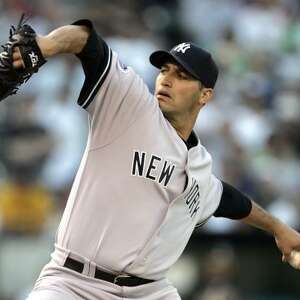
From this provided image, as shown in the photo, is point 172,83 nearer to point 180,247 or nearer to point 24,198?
point 180,247

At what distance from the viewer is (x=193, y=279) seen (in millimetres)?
8664

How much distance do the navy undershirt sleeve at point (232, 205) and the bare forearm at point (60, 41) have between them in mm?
1780

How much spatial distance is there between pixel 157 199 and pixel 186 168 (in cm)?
27

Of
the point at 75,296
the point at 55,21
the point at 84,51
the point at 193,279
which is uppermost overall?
the point at 84,51

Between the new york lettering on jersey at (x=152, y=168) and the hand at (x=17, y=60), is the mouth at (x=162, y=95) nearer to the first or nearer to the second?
the new york lettering on jersey at (x=152, y=168)

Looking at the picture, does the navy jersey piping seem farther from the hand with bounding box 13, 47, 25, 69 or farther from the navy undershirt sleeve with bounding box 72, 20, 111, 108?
the hand with bounding box 13, 47, 25, 69

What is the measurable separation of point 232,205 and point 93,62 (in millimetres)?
1596

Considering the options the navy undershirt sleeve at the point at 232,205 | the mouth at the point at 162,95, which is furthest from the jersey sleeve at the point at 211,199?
the mouth at the point at 162,95

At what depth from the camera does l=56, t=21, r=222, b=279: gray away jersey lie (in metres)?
4.81

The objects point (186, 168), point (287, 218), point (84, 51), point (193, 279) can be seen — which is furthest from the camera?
point (287, 218)

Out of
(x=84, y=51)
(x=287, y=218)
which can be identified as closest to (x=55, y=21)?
(x=287, y=218)

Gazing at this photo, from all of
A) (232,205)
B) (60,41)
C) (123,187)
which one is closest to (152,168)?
(123,187)

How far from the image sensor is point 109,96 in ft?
15.5

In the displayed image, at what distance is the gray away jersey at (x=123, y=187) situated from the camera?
4.81 meters
